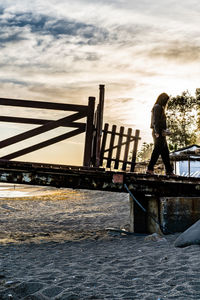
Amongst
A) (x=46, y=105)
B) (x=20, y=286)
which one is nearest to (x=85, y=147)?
(x=46, y=105)

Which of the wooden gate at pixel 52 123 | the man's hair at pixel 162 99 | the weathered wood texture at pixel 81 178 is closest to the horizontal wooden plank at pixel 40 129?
the wooden gate at pixel 52 123

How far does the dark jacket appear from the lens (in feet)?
26.1

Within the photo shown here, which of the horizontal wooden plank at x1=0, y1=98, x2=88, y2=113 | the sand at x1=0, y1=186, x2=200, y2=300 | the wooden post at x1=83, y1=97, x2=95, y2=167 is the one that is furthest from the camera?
the wooden post at x1=83, y1=97, x2=95, y2=167

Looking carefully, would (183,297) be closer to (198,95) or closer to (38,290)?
(38,290)

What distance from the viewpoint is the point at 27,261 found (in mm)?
5883

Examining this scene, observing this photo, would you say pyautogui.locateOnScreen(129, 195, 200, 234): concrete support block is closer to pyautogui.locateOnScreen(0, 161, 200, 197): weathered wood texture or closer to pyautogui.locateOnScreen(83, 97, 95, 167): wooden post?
pyautogui.locateOnScreen(0, 161, 200, 197): weathered wood texture

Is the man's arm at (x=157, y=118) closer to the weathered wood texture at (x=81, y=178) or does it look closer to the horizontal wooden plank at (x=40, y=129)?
the weathered wood texture at (x=81, y=178)

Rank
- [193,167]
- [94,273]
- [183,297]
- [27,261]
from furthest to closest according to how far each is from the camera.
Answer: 1. [193,167]
2. [27,261]
3. [94,273]
4. [183,297]

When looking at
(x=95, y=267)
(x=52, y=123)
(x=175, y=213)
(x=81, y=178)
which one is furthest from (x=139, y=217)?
(x=95, y=267)

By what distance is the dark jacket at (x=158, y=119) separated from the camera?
7957 millimetres

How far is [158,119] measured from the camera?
796 cm

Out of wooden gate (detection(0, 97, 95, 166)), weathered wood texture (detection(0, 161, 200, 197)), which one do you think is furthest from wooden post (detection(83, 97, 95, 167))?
weathered wood texture (detection(0, 161, 200, 197))

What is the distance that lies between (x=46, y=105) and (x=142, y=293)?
5.65 meters

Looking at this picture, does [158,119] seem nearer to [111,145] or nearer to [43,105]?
[111,145]
